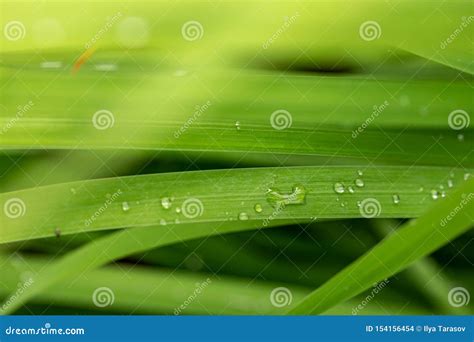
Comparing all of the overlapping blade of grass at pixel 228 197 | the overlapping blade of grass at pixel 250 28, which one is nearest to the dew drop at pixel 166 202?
the overlapping blade of grass at pixel 228 197

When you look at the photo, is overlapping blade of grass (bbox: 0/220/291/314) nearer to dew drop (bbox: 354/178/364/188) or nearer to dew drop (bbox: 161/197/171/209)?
dew drop (bbox: 161/197/171/209)

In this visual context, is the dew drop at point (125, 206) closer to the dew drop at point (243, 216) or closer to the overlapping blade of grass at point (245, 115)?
the overlapping blade of grass at point (245, 115)

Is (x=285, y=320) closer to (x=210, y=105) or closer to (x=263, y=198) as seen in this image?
(x=263, y=198)

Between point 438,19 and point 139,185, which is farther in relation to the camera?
point 438,19

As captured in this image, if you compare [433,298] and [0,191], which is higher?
[0,191]

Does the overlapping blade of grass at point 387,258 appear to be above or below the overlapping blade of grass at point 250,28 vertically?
below

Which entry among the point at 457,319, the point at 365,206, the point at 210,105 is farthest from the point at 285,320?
the point at 210,105
